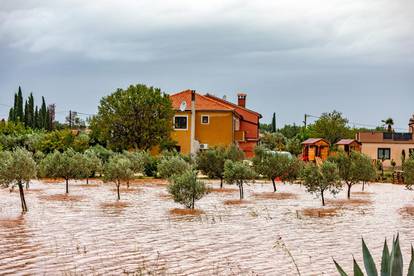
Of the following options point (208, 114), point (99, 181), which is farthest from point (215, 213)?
point (208, 114)

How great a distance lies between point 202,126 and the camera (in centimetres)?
7069

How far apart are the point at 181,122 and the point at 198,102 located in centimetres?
344

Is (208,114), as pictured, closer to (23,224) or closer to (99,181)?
(99,181)

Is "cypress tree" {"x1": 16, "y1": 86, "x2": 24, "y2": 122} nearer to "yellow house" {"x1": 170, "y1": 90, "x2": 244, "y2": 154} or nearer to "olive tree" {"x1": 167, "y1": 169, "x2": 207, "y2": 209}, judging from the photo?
"yellow house" {"x1": 170, "y1": 90, "x2": 244, "y2": 154}

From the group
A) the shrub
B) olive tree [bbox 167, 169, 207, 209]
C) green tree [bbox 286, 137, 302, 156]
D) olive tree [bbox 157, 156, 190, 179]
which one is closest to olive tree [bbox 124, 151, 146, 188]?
olive tree [bbox 157, 156, 190, 179]

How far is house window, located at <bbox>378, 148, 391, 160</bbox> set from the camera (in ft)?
236

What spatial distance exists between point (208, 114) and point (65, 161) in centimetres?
3171

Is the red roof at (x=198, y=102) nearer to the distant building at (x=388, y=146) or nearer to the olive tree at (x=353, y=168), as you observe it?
the distant building at (x=388, y=146)

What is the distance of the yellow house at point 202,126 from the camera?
7019 centimetres

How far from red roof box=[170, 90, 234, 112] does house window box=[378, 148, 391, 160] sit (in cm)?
1929

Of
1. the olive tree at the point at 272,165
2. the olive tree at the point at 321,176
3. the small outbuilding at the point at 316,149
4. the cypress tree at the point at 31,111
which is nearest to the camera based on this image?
the olive tree at the point at 321,176

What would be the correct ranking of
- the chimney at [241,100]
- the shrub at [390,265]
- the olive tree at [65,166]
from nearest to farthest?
the shrub at [390,265] < the olive tree at [65,166] < the chimney at [241,100]

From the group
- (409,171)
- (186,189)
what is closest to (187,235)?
(186,189)

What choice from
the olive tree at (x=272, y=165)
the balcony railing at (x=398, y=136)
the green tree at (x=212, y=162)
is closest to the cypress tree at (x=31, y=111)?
the balcony railing at (x=398, y=136)
